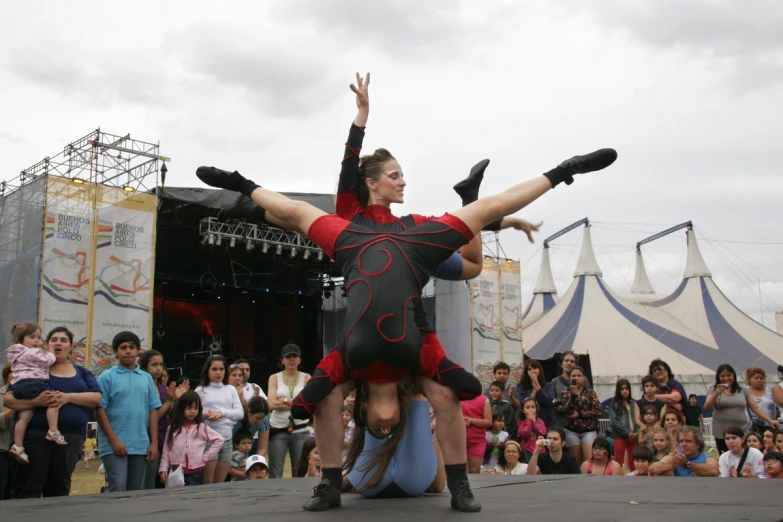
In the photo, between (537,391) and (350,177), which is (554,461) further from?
(350,177)

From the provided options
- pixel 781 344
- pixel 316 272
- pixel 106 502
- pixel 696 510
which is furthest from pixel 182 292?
pixel 696 510

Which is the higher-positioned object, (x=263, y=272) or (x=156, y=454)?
(x=263, y=272)

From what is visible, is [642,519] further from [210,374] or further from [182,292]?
[182,292]

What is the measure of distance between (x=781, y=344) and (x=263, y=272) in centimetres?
1103

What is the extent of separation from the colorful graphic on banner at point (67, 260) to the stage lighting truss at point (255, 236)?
2487 millimetres

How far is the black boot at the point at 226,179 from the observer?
2445 mm

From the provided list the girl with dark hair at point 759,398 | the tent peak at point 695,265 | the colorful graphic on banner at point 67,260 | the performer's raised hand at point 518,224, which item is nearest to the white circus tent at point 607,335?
the tent peak at point 695,265

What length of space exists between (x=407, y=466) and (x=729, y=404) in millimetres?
3913

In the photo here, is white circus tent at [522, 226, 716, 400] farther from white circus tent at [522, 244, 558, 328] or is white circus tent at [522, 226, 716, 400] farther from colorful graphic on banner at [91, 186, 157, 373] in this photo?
colorful graphic on banner at [91, 186, 157, 373]

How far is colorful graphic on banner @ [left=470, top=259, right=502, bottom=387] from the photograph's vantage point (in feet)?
52.6

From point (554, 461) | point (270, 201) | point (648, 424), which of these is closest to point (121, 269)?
point (554, 461)

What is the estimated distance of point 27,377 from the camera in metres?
3.35

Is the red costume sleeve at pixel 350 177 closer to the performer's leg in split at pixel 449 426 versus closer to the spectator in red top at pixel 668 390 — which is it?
the performer's leg in split at pixel 449 426

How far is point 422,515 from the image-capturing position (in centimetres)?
192
